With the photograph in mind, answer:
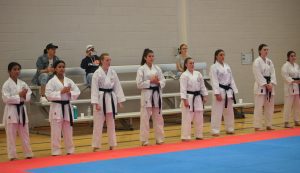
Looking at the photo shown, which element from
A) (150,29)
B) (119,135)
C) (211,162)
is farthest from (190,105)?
(150,29)

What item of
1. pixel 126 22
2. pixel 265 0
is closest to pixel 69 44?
pixel 126 22

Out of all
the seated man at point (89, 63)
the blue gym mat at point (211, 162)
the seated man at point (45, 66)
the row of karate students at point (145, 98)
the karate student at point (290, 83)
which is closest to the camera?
the blue gym mat at point (211, 162)

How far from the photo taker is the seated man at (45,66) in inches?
478

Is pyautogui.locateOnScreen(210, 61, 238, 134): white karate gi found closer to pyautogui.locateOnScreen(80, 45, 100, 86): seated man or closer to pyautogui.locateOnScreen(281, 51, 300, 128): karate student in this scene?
pyautogui.locateOnScreen(281, 51, 300, 128): karate student

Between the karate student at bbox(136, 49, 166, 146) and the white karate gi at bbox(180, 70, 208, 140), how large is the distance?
514 mm

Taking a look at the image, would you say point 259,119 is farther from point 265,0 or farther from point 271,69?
point 265,0

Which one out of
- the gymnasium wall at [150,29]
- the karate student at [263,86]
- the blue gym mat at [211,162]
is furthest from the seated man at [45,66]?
the karate student at [263,86]

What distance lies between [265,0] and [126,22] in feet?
17.0

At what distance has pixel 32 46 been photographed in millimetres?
13195

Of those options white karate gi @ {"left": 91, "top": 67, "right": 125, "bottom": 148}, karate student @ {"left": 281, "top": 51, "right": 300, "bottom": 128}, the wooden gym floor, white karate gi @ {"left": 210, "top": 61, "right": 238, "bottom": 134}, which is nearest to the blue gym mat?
white karate gi @ {"left": 91, "top": 67, "right": 125, "bottom": 148}

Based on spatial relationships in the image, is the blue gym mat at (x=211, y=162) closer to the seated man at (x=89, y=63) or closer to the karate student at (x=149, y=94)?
the karate student at (x=149, y=94)

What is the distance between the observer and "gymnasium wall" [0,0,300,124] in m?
13.1

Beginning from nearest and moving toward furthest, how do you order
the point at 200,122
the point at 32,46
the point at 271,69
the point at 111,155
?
1. the point at 111,155
2. the point at 200,122
3. the point at 271,69
4. the point at 32,46

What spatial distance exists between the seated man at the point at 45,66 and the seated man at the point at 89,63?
80 cm
